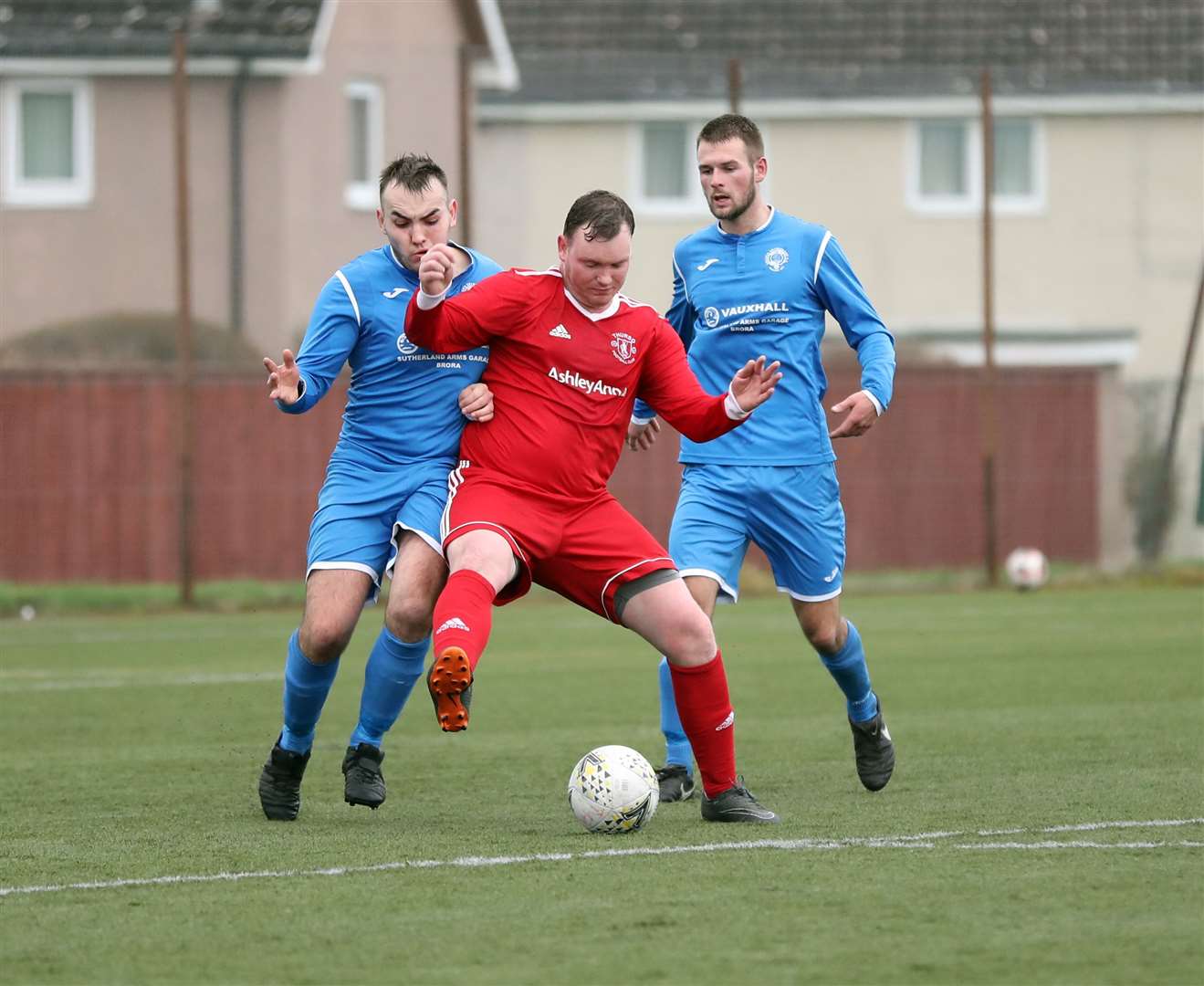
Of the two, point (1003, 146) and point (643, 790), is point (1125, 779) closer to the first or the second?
point (643, 790)

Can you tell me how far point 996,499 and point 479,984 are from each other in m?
18.5

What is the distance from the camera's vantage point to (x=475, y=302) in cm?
688

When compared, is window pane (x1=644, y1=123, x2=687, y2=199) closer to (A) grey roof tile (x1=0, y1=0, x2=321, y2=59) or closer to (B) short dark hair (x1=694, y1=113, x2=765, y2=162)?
(A) grey roof tile (x1=0, y1=0, x2=321, y2=59)

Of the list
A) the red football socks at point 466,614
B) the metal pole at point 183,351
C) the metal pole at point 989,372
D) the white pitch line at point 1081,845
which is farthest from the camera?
the metal pole at point 989,372

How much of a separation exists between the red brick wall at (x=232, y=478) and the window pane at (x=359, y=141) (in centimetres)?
710

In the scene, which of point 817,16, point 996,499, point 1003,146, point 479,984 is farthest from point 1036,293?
point 479,984

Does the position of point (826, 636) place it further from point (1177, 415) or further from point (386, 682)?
point (1177, 415)

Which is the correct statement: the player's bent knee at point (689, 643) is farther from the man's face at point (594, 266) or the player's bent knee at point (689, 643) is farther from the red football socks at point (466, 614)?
the man's face at point (594, 266)

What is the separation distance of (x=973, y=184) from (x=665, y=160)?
14.4 ft

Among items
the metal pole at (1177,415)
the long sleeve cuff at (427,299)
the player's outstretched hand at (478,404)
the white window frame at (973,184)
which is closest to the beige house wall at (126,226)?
the white window frame at (973,184)

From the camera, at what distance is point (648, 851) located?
6324 millimetres

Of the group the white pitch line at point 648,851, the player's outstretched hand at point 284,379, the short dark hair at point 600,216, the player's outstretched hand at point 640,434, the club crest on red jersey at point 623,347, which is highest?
the short dark hair at point 600,216

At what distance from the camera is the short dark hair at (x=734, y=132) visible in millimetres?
7633

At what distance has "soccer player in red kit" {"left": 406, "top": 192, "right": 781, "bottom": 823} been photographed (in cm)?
681
